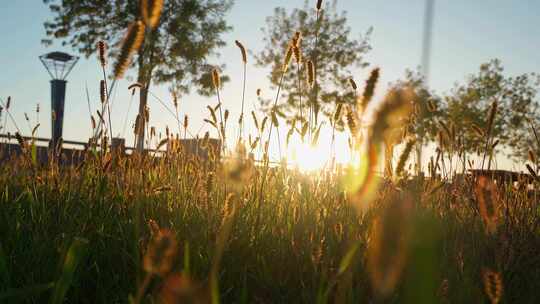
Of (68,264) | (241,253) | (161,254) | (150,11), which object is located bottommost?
(241,253)

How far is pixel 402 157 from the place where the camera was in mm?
987

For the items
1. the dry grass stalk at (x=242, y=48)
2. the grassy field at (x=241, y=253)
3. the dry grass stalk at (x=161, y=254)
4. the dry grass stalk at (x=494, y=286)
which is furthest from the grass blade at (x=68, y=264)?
the dry grass stalk at (x=242, y=48)

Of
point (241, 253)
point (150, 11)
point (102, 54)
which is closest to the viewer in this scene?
point (150, 11)

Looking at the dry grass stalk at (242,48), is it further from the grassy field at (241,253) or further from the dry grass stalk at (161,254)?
the dry grass stalk at (161,254)

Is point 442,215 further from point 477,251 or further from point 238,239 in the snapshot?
point 238,239

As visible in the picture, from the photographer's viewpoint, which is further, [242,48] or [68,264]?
[242,48]

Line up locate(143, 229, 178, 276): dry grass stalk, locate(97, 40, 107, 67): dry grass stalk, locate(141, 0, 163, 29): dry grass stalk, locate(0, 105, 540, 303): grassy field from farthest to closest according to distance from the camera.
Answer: locate(97, 40, 107, 67): dry grass stalk
locate(0, 105, 540, 303): grassy field
locate(141, 0, 163, 29): dry grass stalk
locate(143, 229, 178, 276): dry grass stalk

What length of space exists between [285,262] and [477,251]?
0.95 meters

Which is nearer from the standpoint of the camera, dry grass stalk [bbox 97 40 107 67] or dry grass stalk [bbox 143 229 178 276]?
dry grass stalk [bbox 143 229 178 276]

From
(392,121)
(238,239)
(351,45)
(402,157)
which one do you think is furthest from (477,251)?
(351,45)

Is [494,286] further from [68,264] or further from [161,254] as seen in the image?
[68,264]

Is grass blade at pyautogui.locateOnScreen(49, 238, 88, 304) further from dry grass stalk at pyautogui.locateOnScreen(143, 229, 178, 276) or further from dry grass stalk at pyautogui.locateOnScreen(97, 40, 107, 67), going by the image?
dry grass stalk at pyautogui.locateOnScreen(97, 40, 107, 67)

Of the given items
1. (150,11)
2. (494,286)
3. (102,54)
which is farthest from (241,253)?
(494,286)

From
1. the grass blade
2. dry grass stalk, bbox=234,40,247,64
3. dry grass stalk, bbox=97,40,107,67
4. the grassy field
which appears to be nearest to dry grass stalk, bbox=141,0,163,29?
the grassy field
